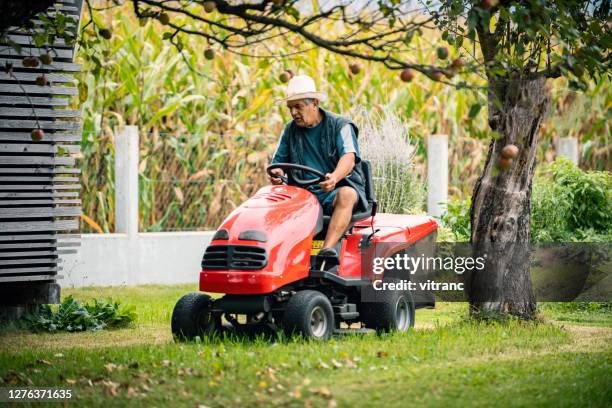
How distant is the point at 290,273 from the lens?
720 cm

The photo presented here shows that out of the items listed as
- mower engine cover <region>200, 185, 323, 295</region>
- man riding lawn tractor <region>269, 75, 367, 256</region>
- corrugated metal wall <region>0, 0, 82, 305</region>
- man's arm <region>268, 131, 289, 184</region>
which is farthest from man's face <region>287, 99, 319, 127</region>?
corrugated metal wall <region>0, 0, 82, 305</region>

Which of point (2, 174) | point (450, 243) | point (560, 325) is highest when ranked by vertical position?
point (2, 174)

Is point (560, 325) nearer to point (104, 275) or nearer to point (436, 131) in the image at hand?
point (104, 275)

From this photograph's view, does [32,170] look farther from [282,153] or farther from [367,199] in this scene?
[367,199]

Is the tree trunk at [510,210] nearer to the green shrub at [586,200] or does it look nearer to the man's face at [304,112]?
the man's face at [304,112]

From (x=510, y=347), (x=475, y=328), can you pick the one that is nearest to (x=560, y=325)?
(x=475, y=328)

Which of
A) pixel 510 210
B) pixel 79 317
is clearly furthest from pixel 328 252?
pixel 79 317

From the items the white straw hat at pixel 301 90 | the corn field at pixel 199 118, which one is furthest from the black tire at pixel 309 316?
the corn field at pixel 199 118

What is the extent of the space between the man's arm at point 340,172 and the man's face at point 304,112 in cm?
45

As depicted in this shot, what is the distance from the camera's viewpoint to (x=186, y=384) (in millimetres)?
5797

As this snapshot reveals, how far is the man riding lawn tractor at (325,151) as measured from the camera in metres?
7.54

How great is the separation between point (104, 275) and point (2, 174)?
12.3 ft

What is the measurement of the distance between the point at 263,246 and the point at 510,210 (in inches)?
87.6

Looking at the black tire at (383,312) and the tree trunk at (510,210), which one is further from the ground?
the tree trunk at (510,210)
